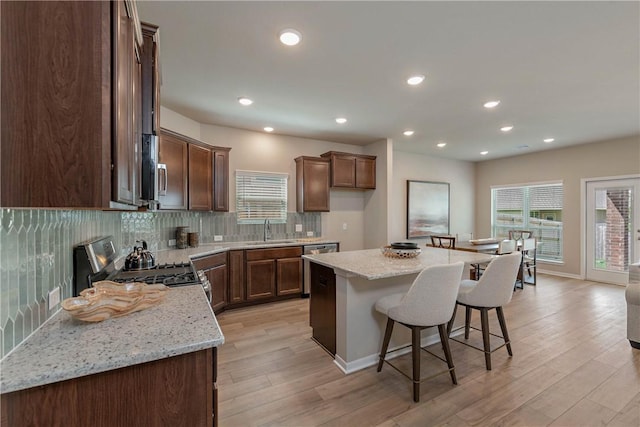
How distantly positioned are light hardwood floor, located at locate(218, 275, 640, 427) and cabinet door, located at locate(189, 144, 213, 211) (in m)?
1.62

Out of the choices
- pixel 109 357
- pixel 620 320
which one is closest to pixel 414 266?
pixel 109 357

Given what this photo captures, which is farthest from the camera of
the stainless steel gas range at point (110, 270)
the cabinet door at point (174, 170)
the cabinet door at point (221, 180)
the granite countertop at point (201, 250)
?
the cabinet door at point (221, 180)

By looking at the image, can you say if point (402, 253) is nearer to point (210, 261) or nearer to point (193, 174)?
point (210, 261)

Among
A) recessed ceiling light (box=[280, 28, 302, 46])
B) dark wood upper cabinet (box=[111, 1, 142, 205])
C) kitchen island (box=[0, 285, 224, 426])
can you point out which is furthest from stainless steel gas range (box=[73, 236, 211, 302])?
recessed ceiling light (box=[280, 28, 302, 46])

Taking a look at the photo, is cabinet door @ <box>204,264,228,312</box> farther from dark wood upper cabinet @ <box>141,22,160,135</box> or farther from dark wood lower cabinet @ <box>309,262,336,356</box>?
dark wood upper cabinet @ <box>141,22,160,135</box>

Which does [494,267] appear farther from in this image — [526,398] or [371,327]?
[371,327]

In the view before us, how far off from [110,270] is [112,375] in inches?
49.7

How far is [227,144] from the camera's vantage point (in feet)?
14.6

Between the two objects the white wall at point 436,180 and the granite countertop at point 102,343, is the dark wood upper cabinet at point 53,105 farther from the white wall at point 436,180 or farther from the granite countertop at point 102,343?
the white wall at point 436,180

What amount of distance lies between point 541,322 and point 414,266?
7.89 feet

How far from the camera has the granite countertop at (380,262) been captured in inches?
84.7

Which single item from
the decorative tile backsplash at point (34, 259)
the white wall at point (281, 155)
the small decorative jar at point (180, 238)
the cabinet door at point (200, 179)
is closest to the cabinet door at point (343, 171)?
the white wall at point (281, 155)

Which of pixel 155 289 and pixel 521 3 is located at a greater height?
pixel 521 3

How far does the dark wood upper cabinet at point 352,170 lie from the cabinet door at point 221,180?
176 cm
